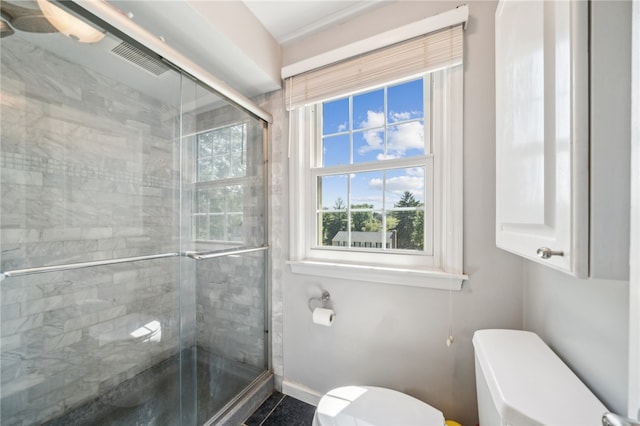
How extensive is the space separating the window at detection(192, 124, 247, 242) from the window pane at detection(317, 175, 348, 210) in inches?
21.6

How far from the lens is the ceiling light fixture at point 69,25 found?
0.91m

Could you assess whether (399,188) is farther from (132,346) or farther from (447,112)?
(132,346)

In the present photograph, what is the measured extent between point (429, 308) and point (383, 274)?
0.89 ft

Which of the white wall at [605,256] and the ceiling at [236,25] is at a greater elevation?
the ceiling at [236,25]

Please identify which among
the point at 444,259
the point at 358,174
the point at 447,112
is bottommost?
the point at 444,259

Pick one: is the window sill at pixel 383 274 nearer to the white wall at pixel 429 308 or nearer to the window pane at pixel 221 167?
the white wall at pixel 429 308

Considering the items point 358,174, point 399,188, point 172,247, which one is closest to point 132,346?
point 172,247

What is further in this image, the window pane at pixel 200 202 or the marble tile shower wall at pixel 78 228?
the window pane at pixel 200 202

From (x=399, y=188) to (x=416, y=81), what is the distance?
2.00 feet

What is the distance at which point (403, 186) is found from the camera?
1.36m

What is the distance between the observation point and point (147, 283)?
64.5 inches

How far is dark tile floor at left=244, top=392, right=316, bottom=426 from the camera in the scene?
1.35m

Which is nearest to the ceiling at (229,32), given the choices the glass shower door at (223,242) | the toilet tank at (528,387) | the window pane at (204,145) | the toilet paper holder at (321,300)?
the glass shower door at (223,242)

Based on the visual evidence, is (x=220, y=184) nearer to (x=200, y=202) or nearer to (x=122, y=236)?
(x=200, y=202)
